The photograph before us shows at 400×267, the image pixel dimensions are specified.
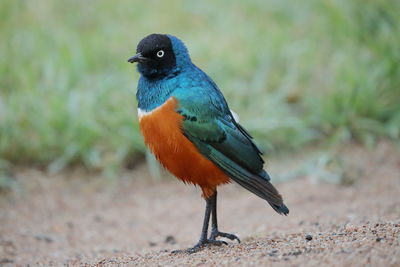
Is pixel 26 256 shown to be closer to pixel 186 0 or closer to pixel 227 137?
pixel 227 137

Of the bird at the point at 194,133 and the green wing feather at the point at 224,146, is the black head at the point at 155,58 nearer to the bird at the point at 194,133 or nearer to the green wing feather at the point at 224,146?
the bird at the point at 194,133

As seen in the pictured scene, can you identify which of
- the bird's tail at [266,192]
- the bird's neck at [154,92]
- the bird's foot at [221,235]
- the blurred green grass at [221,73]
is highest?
the blurred green grass at [221,73]

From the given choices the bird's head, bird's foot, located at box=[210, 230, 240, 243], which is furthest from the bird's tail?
the bird's head

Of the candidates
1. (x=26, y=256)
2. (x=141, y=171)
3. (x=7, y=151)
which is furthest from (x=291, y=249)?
(x=7, y=151)

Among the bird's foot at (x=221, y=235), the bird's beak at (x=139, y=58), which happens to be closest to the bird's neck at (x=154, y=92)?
the bird's beak at (x=139, y=58)

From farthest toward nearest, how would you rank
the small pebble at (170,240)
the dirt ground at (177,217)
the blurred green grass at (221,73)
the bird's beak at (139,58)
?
the blurred green grass at (221,73), the small pebble at (170,240), the bird's beak at (139,58), the dirt ground at (177,217)

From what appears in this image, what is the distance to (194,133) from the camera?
4453mm

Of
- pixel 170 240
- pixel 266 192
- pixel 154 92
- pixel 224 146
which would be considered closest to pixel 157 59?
pixel 154 92

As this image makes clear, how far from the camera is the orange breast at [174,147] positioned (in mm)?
4410

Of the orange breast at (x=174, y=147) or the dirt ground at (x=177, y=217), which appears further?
the orange breast at (x=174, y=147)

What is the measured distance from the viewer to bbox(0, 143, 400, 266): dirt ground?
13.8ft

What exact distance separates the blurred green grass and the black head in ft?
8.71

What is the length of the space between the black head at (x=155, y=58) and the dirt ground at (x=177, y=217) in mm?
1336

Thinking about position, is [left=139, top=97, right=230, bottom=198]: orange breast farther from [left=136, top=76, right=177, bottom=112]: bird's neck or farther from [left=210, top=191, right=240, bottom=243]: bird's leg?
[left=210, top=191, right=240, bottom=243]: bird's leg
